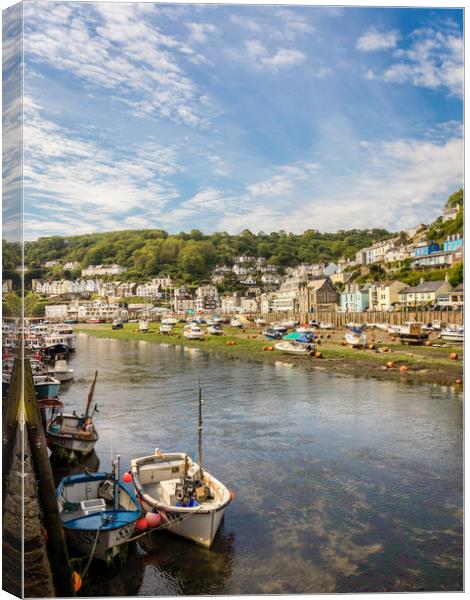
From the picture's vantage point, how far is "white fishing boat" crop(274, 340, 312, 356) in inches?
→ 294

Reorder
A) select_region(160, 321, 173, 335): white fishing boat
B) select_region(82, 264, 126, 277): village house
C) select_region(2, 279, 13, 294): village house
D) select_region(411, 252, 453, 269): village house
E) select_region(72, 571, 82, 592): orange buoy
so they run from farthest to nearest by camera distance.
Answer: select_region(160, 321, 173, 335): white fishing boat → select_region(82, 264, 126, 277): village house → select_region(411, 252, 453, 269): village house → select_region(2, 279, 13, 294): village house → select_region(72, 571, 82, 592): orange buoy

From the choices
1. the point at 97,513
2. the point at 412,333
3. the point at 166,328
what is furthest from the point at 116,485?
the point at 412,333

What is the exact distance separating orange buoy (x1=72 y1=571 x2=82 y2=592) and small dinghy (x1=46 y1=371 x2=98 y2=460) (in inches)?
85.0

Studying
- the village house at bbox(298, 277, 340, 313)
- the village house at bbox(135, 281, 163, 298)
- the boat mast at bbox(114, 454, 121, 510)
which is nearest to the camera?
the boat mast at bbox(114, 454, 121, 510)

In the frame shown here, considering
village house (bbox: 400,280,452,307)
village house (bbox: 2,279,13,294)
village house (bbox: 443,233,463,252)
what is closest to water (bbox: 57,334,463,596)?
village house (bbox: 400,280,452,307)

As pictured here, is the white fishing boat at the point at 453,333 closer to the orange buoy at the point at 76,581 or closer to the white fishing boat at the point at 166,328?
the white fishing boat at the point at 166,328

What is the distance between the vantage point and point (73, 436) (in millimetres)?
5848

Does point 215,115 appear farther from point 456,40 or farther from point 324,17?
point 456,40

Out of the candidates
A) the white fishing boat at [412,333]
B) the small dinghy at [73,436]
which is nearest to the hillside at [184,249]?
the white fishing boat at [412,333]

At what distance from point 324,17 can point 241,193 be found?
172cm

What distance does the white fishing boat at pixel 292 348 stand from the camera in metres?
7.46

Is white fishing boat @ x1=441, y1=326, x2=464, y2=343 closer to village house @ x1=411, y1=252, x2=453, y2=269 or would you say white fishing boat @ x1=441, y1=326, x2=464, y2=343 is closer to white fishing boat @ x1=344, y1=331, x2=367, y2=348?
village house @ x1=411, y1=252, x2=453, y2=269

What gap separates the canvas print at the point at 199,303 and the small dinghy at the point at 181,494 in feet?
0.08

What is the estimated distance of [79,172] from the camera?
4613 mm
